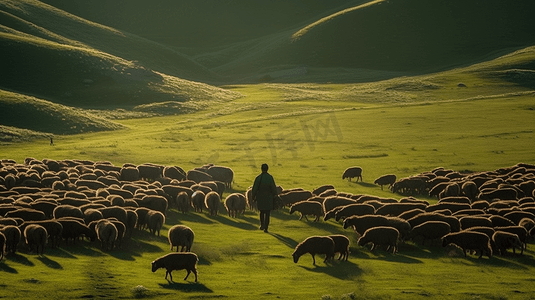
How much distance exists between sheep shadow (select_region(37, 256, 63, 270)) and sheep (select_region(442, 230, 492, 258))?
12.0 metres

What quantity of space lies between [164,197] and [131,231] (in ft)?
17.8

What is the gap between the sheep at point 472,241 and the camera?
2048cm

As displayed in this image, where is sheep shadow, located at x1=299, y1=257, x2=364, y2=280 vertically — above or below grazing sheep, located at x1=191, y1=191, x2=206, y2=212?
below

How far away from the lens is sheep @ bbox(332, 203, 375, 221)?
87.0ft

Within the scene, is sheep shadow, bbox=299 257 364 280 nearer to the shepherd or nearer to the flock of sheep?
the flock of sheep

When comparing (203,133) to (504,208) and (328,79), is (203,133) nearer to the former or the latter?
(504,208)

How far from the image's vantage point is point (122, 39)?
622ft

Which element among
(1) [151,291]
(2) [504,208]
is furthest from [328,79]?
(1) [151,291]

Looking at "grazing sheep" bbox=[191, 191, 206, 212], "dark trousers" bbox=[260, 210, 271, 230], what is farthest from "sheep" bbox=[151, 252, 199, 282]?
"grazing sheep" bbox=[191, 191, 206, 212]

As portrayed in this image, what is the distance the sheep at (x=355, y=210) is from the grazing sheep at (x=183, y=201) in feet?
21.7

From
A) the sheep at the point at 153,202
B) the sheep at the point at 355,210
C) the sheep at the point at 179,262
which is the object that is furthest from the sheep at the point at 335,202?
the sheep at the point at 179,262

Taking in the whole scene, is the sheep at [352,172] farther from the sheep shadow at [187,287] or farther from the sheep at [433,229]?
the sheep shadow at [187,287]

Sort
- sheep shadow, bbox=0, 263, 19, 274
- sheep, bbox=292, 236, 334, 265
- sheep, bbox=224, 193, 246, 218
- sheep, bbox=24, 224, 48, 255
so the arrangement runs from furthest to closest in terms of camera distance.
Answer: sheep, bbox=224, 193, 246, 218, sheep, bbox=292, 236, 334, 265, sheep, bbox=24, 224, 48, 255, sheep shadow, bbox=0, 263, 19, 274

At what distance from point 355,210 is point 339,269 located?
7.59 meters
